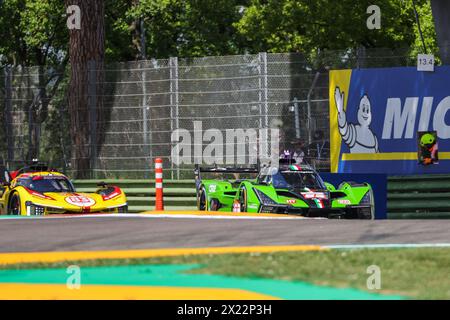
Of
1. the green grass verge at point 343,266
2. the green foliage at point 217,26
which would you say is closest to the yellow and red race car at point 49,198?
the green grass verge at point 343,266

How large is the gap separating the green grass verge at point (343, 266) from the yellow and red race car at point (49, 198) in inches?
351

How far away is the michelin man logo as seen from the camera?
19.9 m

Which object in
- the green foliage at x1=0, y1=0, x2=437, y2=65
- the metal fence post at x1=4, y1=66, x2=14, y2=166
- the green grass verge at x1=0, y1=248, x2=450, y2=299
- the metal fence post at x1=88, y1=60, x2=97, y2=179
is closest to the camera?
the green grass verge at x1=0, y1=248, x2=450, y2=299

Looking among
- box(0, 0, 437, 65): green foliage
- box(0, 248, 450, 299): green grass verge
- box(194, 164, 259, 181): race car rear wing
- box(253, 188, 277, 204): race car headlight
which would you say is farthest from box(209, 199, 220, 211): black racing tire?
box(0, 0, 437, 65): green foliage

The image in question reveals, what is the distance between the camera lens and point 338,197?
57.9ft

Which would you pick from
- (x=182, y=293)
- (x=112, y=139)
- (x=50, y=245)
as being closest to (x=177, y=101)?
(x=112, y=139)

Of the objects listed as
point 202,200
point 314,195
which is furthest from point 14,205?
point 314,195

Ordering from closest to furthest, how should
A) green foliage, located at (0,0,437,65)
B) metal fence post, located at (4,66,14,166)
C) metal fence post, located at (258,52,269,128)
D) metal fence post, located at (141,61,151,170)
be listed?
metal fence post, located at (258,52,269,128) < metal fence post, located at (141,61,151,170) < metal fence post, located at (4,66,14,166) < green foliage, located at (0,0,437,65)

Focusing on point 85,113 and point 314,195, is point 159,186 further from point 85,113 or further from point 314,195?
point 85,113

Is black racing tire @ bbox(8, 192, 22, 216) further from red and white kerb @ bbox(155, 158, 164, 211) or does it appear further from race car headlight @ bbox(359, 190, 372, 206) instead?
race car headlight @ bbox(359, 190, 372, 206)

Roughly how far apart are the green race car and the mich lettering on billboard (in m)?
1.81

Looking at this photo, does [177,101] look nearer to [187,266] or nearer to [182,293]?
[187,266]

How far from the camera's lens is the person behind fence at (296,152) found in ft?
66.4
